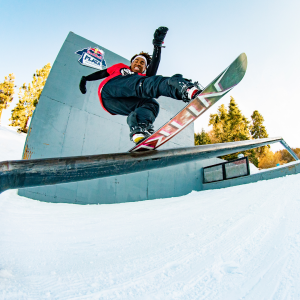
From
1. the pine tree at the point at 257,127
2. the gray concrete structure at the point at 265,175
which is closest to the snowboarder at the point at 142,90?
the gray concrete structure at the point at 265,175

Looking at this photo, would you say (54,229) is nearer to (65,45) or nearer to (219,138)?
(65,45)

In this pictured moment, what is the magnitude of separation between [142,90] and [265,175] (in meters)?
6.50

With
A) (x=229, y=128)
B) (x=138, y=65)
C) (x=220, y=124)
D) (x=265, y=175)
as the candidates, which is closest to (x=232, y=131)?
(x=229, y=128)

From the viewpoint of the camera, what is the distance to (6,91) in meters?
19.7

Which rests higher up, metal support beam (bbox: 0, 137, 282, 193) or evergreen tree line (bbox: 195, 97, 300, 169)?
evergreen tree line (bbox: 195, 97, 300, 169)

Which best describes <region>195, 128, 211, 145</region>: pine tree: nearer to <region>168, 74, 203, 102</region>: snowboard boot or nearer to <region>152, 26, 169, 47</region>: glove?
<region>152, 26, 169, 47</region>: glove

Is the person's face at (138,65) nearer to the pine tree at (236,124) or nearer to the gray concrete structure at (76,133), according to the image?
the gray concrete structure at (76,133)

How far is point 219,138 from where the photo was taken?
20.3 metres

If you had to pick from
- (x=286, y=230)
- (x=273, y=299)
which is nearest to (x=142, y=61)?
(x=286, y=230)

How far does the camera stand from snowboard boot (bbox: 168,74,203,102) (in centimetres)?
170

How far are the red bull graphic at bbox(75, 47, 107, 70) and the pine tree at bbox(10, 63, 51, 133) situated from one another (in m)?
14.2

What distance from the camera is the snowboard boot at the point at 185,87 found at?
170 centimetres

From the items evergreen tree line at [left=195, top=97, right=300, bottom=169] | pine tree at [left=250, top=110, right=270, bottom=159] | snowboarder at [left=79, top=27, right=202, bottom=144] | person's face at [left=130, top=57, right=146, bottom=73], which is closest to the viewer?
snowboarder at [left=79, top=27, right=202, bottom=144]

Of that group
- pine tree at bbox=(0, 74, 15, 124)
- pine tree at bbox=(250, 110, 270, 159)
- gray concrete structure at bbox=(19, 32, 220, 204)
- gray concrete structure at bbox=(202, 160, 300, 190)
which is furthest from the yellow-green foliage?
pine tree at bbox=(0, 74, 15, 124)
